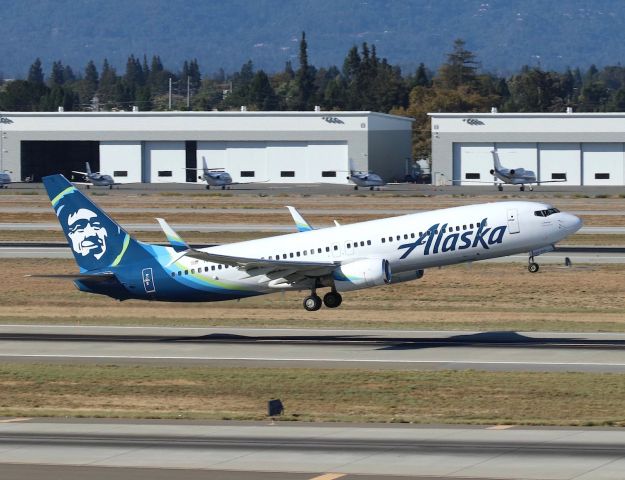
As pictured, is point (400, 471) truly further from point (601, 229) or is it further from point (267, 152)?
point (267, 152)

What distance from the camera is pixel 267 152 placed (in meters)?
177

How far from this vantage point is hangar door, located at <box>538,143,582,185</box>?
16788 centimetres

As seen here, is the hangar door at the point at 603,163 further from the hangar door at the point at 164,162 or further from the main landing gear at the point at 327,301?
the main landing gear at the point at 327,301

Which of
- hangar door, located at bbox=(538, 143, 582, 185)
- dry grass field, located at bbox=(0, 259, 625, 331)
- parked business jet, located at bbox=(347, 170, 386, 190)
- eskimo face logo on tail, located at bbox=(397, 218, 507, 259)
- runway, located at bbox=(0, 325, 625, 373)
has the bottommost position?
runway, located at bbox=(0, 325, 625, 373)

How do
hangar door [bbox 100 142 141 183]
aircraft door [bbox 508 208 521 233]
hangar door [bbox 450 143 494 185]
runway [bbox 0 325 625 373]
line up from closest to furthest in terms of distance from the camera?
runway [bbox 0 325 625 373]
aircraft door [bbox 508 208 521 233]
hangar door [bbox 450 143 494 185]
hangar door [bbox 100 142 141 183]

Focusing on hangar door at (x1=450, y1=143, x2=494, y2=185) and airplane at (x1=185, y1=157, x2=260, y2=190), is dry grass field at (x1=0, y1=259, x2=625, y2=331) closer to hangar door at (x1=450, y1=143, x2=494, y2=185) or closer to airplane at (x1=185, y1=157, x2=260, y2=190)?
airplane at (x1=185, y1=157, x2=260, y2=190)

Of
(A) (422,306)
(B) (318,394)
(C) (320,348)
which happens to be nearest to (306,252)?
(C) (320,348)

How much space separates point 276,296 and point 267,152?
10997cm

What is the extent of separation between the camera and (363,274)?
51.7 metres

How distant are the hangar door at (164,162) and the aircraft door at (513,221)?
128 metres

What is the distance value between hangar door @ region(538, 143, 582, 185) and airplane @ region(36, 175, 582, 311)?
11487cm

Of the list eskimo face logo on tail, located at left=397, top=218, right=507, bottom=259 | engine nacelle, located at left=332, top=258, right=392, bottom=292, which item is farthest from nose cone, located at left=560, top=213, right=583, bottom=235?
engine nacelle, located at left=332, top=258, right=392, bottom=292

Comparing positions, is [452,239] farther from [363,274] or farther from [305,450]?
[305,450]

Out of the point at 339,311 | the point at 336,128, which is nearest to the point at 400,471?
the point at 339,311
